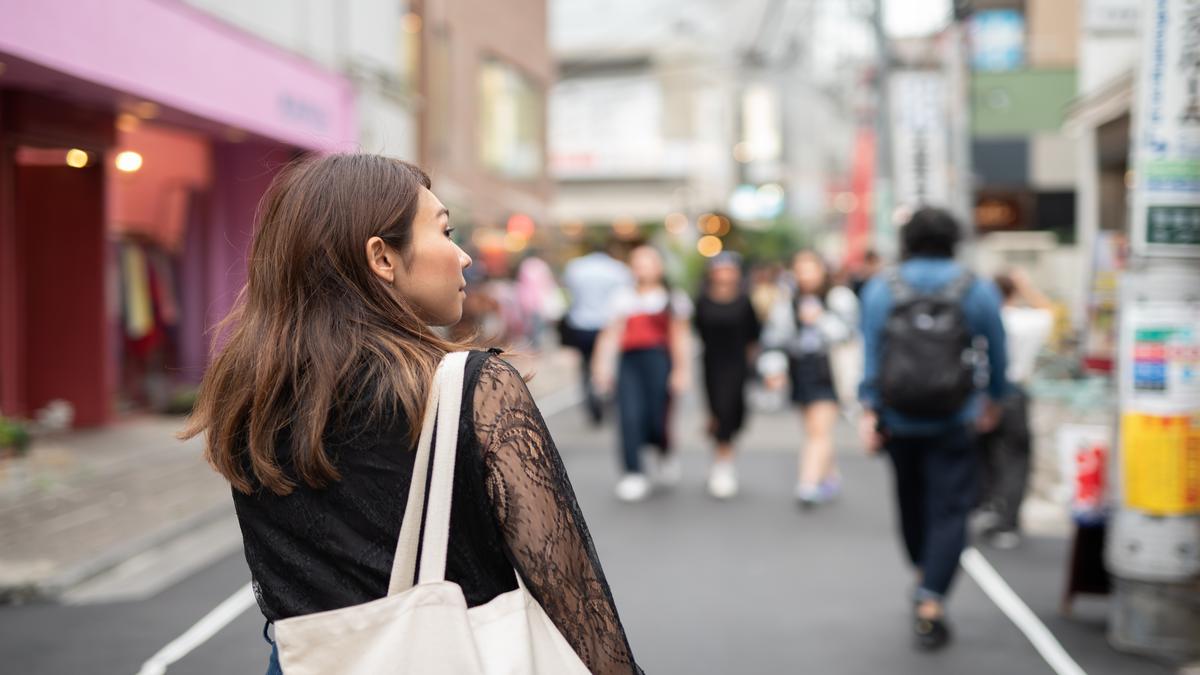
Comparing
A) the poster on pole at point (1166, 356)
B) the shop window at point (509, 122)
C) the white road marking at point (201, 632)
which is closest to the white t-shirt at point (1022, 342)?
the poster on pole at point (1166, 356)

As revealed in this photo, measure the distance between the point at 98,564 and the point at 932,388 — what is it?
458cm

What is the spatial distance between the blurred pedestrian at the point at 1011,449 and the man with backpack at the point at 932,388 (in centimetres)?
231

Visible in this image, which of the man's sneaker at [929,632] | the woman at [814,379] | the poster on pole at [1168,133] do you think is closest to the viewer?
the poster on pole at [1168,133]

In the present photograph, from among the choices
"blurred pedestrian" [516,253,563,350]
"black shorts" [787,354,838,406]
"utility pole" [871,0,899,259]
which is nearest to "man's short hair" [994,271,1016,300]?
"black shorts" [787,354,838,406]

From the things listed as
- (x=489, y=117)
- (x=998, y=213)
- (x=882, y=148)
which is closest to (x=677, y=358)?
(x=882, y=148)

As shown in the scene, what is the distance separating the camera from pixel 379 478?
5.76 ft

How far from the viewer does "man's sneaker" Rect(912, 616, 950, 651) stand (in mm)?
5430

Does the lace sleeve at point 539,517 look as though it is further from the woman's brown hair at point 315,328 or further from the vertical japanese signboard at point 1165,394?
the vertical japanese signboard at point 1165,394

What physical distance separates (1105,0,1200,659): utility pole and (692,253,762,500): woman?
4.53 m

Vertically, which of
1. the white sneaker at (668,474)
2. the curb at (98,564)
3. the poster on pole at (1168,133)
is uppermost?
the poster on pole at (1168,133)

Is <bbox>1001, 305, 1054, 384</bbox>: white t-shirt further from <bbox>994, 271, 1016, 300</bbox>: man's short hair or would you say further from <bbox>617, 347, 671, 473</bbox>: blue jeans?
<bbox>617, 347, 671, 473</bbox>: blue jeans

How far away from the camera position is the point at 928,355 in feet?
17.5

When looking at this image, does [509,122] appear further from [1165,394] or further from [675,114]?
[1165,394]

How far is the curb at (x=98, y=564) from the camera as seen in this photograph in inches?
252
